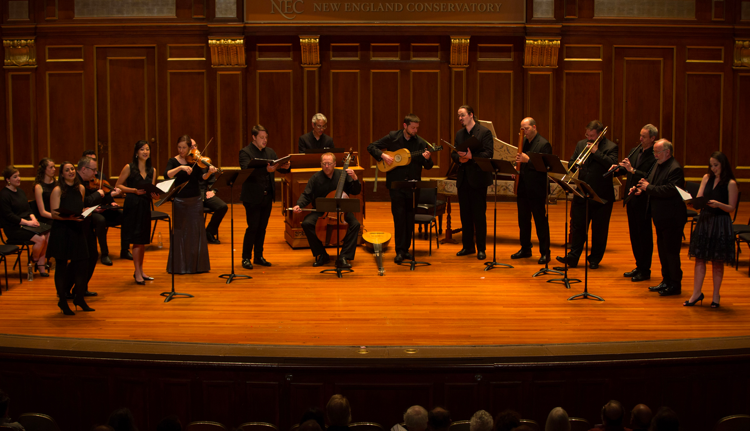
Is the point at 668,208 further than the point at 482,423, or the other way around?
the point at 668,208

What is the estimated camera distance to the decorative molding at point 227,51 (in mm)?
11141

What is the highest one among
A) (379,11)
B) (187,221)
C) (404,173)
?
(379,11)

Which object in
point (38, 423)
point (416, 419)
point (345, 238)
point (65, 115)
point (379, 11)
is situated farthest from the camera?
point (65, 115)

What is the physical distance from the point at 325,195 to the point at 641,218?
318cm

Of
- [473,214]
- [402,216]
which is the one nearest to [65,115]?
[402,216]

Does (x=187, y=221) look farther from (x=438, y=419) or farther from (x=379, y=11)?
(x=379, y=11)

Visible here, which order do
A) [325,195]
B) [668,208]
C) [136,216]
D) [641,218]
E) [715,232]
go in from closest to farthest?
1. [715,232]
2. [668,208]
3. [136,216]
4. [641,218]
5. [325,195]

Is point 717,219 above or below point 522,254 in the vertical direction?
above

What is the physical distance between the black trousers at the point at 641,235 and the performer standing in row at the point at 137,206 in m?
4.50

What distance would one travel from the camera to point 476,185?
7301mm

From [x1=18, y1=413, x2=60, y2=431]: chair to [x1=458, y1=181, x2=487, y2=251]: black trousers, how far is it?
5003 millimetres

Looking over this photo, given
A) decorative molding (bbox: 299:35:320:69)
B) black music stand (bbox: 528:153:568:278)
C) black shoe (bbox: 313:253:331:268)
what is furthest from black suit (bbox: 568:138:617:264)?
decorative molding (bbox: 299:35:320:69)

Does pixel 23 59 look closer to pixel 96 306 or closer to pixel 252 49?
pixel 252 49

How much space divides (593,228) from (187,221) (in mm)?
4096
